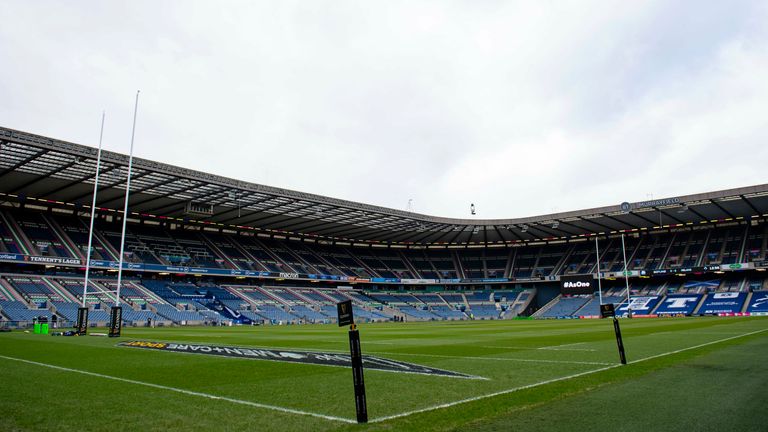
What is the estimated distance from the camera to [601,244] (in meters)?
76.6

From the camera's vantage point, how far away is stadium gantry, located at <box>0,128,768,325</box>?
144ft

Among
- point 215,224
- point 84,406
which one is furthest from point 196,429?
point 215,224

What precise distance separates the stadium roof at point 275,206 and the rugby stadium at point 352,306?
Answer: 0.30m

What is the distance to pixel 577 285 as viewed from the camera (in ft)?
213

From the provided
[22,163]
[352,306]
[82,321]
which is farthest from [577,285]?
[22,163]

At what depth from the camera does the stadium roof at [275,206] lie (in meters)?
37.4

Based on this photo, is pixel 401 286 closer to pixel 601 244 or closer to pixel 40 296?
pixel 601 244

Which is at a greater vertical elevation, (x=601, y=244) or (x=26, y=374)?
(x=601, y=244)

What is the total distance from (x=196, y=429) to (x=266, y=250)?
67097 millimetres

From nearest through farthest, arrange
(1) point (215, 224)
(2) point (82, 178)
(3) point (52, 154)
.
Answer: (3) point (52, 154)
(2) point (82, 178)
(1) point (215, 224)

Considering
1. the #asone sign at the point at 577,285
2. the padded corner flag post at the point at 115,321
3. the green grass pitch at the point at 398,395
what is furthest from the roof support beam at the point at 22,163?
the #asone sign at the point at 577,285

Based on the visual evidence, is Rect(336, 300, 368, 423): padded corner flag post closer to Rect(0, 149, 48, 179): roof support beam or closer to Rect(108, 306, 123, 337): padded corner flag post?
Rect(108, 306, 123, 337): padded corner flag post

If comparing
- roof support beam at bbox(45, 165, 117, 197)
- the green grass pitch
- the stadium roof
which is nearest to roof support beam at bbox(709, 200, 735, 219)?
the stadium roof

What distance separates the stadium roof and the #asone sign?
307 inches
